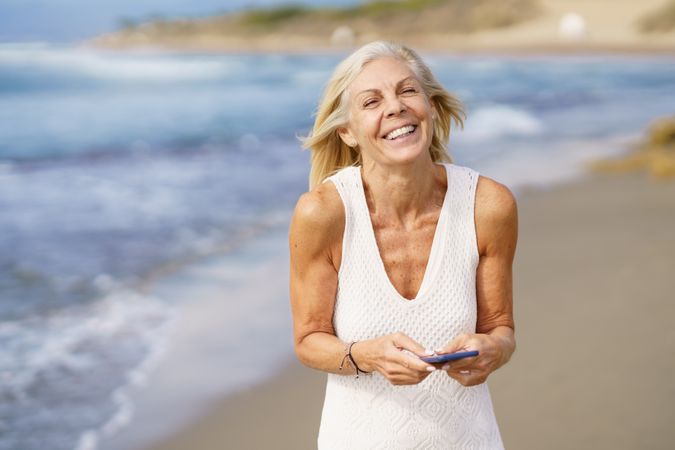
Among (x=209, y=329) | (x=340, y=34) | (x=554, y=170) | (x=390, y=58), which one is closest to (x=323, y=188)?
(x=390, y=58)

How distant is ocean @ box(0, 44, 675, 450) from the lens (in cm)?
566

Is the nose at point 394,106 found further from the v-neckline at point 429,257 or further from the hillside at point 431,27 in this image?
the hillside at point 431,27

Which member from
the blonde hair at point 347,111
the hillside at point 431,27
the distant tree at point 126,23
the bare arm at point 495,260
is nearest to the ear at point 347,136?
the blonde hair at point 347,111

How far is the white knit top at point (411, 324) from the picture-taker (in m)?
2.46

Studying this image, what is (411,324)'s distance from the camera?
2.47 meters

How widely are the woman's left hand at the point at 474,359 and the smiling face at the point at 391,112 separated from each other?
20.2 inches

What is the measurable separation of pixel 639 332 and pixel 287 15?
61645 mm

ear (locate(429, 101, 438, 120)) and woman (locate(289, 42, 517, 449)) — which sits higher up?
ear (locate(429, 101, 438, 120))

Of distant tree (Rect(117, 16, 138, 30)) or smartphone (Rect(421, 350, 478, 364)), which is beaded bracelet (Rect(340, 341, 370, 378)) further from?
distant tree (Rect(117, 16, 138, 30))

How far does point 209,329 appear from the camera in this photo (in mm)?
6223

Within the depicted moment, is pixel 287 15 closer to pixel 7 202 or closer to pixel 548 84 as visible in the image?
pixel 548 84

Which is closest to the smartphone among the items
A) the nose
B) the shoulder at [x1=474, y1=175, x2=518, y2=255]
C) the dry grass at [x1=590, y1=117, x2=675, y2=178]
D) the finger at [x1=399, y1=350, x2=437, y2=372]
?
the finger at [x1=399, y1=350, x2=437, y2=372]

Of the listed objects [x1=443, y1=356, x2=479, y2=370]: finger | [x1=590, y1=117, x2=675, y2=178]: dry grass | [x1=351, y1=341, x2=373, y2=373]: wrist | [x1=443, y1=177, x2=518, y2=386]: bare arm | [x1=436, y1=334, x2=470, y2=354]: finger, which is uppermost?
[x1=590, y1=117, x2=675, y2=178]: dry grass

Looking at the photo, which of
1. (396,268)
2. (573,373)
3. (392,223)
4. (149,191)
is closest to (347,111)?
(392,223)
